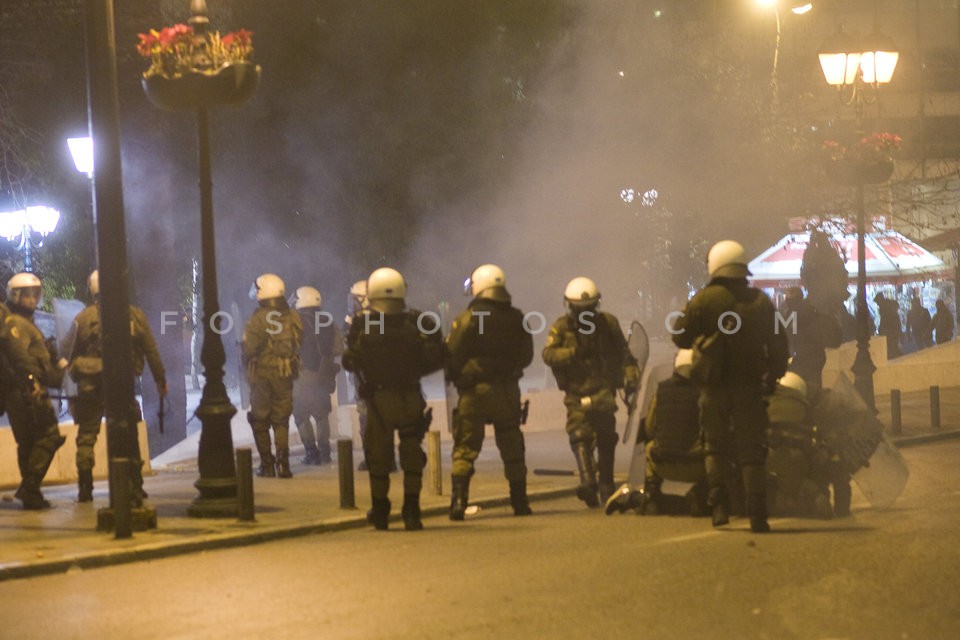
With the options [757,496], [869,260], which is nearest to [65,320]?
[757,496]

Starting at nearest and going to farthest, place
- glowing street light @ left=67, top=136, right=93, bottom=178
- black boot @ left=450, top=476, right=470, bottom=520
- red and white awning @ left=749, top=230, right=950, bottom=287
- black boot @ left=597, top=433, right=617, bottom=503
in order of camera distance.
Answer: black boot @ left=450, top=476, right=470, bottom=520, black boot @ left=597, top=433, right=617, bottom=503, glowing street light @ left=67, top=136, right=93, bottom=178, red and white awning @ left=749, top=230, right=950, bottom=287

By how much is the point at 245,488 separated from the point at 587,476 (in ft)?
8.22

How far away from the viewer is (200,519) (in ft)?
36.9

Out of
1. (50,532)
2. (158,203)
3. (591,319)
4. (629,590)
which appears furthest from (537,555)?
(158,203)

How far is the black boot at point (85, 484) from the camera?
41.5 feet

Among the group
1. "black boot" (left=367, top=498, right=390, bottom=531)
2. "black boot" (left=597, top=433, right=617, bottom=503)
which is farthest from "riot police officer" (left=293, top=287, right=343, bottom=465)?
"black boot" (left=367, top=498, right=390, bottom=531)

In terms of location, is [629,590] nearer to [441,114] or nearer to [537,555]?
[537,555]

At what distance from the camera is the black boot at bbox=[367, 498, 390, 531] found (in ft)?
34.8

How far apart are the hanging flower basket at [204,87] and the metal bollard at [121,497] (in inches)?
104

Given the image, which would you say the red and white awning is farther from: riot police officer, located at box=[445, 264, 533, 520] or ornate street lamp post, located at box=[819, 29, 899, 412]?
riot police officer, located at box=[445, 264, 533, 520]

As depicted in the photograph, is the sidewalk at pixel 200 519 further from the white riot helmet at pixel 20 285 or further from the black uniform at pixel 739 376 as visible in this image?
the black uniform at pixel 739 376

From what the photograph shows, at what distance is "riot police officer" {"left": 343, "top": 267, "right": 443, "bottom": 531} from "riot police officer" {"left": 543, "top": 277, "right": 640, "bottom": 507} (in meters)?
1.33

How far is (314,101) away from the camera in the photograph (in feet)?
63.0

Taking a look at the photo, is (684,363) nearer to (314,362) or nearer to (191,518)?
(191,518)
